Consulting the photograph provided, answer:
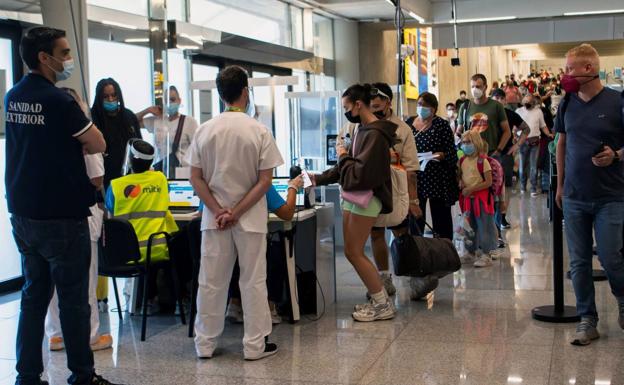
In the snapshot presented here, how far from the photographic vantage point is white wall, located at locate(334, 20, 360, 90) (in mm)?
14469

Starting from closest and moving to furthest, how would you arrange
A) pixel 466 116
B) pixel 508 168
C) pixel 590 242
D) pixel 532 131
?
pixel 590 242 → pixel 466 116 → pixel 532 131 → pixel 508 168

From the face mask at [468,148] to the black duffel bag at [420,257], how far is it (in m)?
1.65

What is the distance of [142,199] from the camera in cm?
508

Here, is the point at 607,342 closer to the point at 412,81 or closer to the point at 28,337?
the point at 28,337

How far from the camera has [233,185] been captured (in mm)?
4367

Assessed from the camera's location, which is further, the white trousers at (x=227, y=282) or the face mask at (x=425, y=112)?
the face mask at (x=425, y=112)

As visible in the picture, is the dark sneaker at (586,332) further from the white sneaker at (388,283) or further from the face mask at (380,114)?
the face mask at (380,114)

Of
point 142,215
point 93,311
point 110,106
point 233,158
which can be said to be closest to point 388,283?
point 142,215

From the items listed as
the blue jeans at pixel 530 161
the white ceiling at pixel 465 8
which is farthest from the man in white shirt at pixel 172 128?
the blue jeans at pixel 530 161

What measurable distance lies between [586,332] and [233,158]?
214 centimetres

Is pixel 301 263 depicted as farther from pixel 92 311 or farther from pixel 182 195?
pixel 92 311

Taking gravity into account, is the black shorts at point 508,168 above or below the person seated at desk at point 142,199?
below

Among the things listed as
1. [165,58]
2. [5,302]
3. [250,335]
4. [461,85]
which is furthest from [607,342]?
[461,85]

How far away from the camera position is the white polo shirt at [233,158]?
14.3 feet
